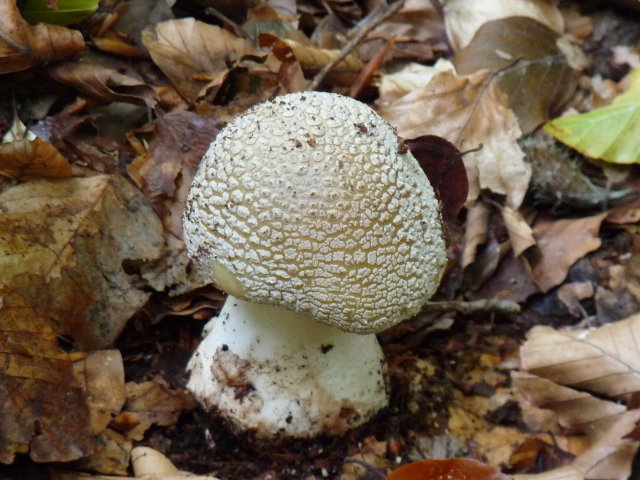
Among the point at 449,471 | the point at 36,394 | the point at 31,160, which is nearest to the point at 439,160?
the point at 449,471

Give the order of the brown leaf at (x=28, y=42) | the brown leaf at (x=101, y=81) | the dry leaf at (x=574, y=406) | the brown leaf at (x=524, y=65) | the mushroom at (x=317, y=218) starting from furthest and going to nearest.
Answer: the brown leaf at (x=524, y=65) → the brown leaf at (x=101, y=81) → the brown leaf at (x=28, y=42) → the dry leaf at (x=574, y=406) → the mushroom at (x=317, y=218)

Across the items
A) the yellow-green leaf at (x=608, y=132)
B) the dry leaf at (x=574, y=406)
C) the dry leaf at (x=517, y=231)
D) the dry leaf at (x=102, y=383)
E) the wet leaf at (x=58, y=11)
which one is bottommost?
the dry leaf at (x=102, y=383)

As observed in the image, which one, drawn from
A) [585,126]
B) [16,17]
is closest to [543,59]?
[585,126]

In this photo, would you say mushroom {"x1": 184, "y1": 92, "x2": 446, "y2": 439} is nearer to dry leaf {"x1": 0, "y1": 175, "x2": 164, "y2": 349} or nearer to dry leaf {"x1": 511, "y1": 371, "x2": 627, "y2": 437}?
dry leaf {"x1": 0, "y1": 175, "x2": 164, "y2": 349}

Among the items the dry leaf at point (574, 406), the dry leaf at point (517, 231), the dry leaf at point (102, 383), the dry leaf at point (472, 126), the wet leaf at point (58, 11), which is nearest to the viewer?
the dry leaf at point (102, 383)

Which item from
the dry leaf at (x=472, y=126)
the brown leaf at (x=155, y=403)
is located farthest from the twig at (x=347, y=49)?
the brown leaf at (x=155, y=403)

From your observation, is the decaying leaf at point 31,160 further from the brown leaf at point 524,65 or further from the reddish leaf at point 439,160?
the brown leaf at point 524,65

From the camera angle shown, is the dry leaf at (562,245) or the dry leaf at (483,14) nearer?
the dry leaf at (562,245)

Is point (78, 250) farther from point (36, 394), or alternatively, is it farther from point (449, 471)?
point (449, 471)
